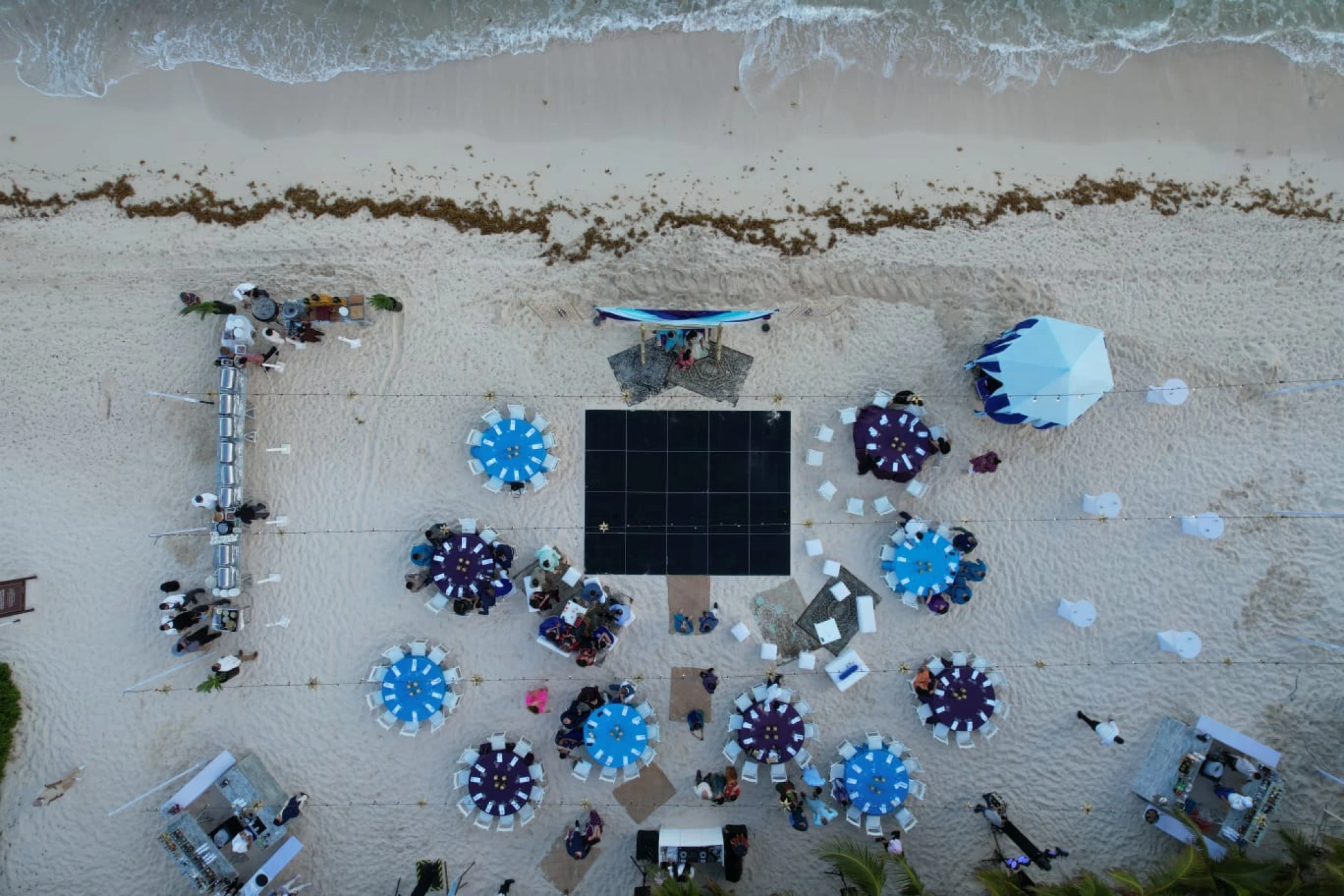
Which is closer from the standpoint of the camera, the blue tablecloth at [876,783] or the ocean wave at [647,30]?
the blue tablecloth at [876,783]

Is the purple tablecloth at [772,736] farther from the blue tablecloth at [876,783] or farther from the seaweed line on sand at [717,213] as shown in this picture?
the seaweed line on sand at [717,213]

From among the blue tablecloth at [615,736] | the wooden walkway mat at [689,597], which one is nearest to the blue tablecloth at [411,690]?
the blue tablecloth at [615,736]

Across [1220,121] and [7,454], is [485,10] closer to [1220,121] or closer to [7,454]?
[7,454]

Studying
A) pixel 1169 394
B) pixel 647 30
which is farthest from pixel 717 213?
pixel 1169 394

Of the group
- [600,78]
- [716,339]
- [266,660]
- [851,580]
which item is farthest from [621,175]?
[266,660]

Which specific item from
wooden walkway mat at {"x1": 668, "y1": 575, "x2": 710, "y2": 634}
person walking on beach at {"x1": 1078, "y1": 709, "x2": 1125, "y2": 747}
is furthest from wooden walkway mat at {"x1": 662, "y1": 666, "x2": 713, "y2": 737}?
person walking on beach at {"x1": 1078, "y1": 709, "x2": 1125, "y2": 747}

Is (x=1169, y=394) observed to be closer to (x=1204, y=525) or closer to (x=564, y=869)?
(x=1204, y=525)
